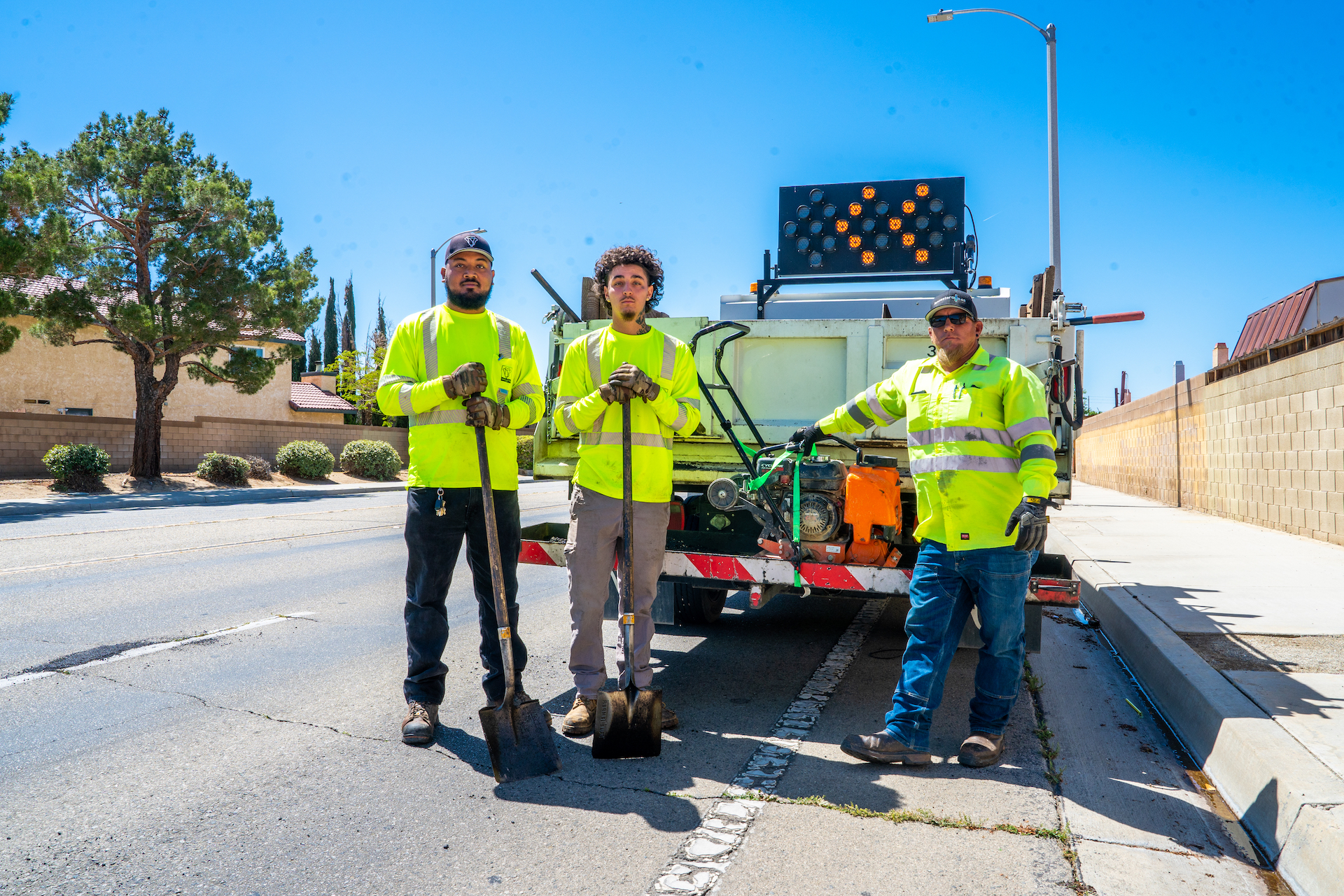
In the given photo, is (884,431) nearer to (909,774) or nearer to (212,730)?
(909,774)

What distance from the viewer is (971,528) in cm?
378

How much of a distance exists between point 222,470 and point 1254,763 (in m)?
25.6

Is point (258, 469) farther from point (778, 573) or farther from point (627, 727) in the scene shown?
point (627, 727)

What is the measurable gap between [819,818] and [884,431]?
259 centimetres

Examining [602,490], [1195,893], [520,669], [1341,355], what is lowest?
[1195,893]

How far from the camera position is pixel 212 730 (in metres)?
4.05

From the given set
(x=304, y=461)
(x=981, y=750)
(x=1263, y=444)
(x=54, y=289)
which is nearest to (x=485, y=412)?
(x=981, y=750)

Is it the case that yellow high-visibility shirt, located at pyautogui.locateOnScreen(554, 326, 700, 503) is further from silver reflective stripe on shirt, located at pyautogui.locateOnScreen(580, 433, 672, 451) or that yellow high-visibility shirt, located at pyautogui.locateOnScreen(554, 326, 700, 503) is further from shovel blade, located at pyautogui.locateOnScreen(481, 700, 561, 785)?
shovel blade, located at pyautogui.locateOnScreen(481, 700, 561, 785)

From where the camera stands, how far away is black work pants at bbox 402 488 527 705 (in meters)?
4.00

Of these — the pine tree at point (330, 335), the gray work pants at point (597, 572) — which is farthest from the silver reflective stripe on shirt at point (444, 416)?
the pine tree at point (330, 335)

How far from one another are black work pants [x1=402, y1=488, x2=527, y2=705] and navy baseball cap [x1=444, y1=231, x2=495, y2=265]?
1.04 metres

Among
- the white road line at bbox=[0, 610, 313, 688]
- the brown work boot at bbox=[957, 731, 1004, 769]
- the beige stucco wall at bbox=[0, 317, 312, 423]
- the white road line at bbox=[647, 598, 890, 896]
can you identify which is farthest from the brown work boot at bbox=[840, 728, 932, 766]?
the beige stucco wall at bbox=[0, 317, 312, 423]

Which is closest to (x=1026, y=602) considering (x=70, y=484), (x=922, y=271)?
(x=922, y=271)

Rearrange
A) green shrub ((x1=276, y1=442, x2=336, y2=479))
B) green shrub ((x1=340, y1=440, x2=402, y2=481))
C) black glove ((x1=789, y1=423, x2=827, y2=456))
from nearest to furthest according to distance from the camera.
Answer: black glove ((x1=789, y1=423, x2=827, y2=456)), green shrub ((x1=276, y1=442, x2=336, y2=479)), green shrub ((x1=340, y1=440, x2=402, y2=481))
